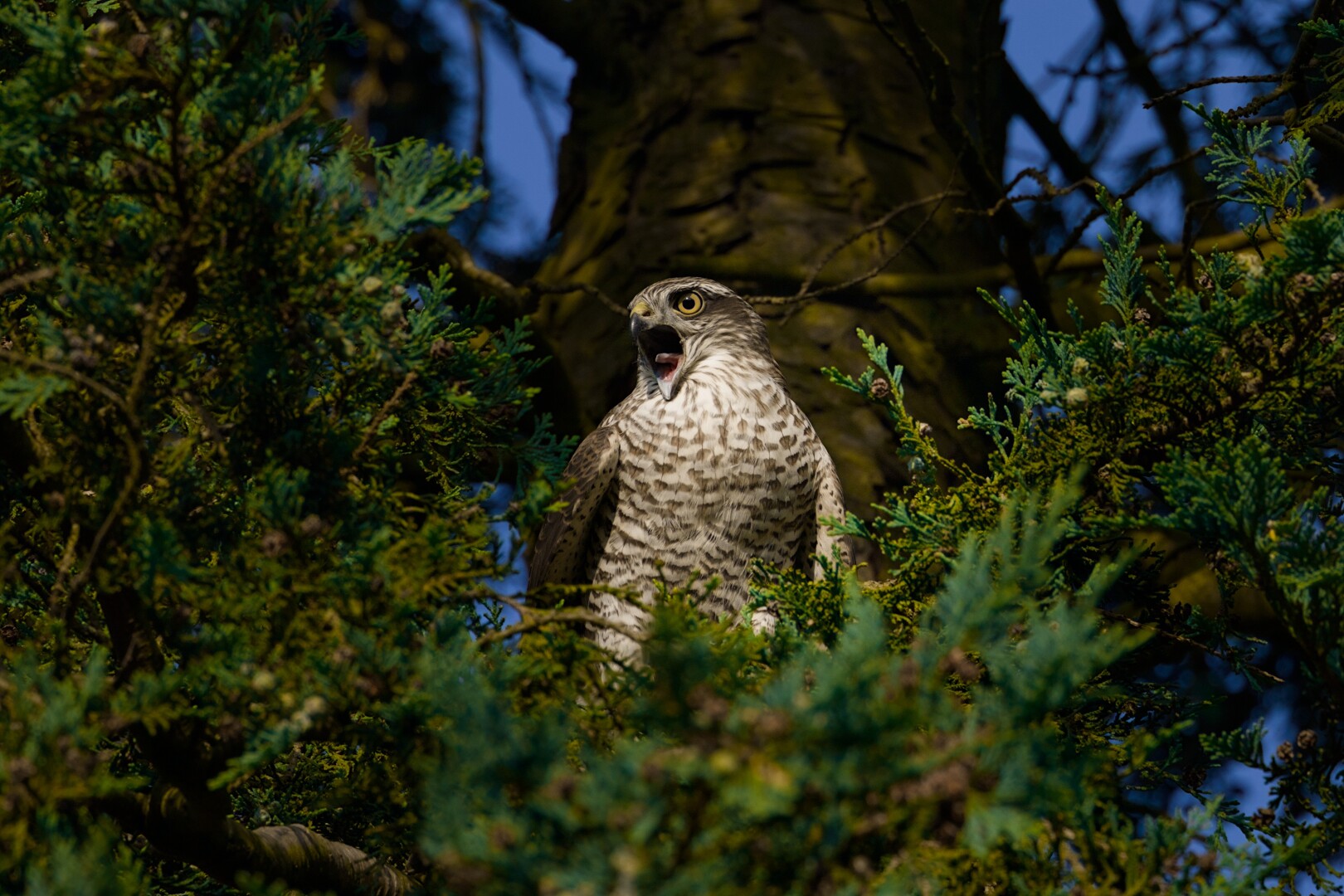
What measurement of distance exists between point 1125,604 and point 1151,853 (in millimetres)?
2508

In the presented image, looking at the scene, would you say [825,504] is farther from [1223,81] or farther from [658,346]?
[1223,81]

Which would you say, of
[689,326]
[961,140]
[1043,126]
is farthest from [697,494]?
[1043,126]

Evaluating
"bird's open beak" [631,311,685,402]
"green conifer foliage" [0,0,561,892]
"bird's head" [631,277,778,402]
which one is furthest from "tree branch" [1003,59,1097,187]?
"green conifer foliage" [0,0,561,892]

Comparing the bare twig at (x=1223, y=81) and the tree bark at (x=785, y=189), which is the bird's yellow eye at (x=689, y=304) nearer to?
the tree bark at (x=785, y=189)

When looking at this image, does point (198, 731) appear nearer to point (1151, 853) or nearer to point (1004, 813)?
point (1004, 813)

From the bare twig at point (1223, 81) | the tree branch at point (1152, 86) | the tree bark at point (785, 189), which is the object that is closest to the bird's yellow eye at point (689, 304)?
the tree bark at point (785, 189)

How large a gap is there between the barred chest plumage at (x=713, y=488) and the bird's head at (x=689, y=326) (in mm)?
331

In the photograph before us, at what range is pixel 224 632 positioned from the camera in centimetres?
168

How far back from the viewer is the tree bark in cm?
448

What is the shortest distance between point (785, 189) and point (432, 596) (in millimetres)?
3241

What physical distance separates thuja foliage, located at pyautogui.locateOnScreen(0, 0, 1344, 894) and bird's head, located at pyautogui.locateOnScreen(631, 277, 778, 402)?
1.65 metres

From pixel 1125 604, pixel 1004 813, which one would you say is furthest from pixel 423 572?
pixel 1125 604

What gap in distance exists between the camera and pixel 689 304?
425 centimetres

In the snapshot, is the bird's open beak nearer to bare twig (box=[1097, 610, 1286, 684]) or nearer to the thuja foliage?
the thuja foliage
